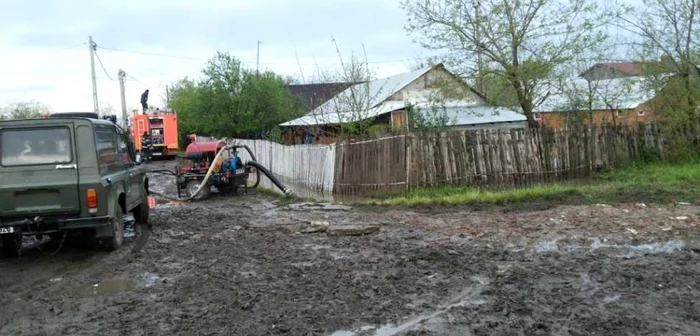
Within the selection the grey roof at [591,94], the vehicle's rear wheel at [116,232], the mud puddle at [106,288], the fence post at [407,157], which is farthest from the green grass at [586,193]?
the mud puddle at [106,288]

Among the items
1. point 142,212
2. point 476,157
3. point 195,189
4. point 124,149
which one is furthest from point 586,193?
point 195,189

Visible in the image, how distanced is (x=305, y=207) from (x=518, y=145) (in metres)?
5.79

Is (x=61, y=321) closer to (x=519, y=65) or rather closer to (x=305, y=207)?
(x=305, y=207)

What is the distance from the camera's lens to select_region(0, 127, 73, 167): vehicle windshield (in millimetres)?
8383

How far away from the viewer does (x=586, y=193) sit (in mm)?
12789

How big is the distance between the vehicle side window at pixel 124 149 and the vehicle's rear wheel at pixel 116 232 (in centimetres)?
152

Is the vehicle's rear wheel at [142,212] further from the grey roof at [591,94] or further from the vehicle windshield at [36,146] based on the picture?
the grey roof at [591,94]

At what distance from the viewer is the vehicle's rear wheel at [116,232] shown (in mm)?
8710

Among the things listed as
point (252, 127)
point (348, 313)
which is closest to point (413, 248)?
point (348, 313)

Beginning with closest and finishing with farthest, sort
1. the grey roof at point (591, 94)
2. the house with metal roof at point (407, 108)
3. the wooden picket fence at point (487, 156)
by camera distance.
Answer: the wooden picket fence at point (487, 156)
the grey roof at point (591, 94)
the house with metal roof at point (407, 108)

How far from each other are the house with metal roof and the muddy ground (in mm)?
7219

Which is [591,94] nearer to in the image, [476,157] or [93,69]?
[476,157]

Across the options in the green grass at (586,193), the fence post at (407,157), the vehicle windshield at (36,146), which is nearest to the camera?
the vehicle windshield at (36,146)

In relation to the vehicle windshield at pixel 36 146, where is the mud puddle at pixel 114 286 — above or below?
below
